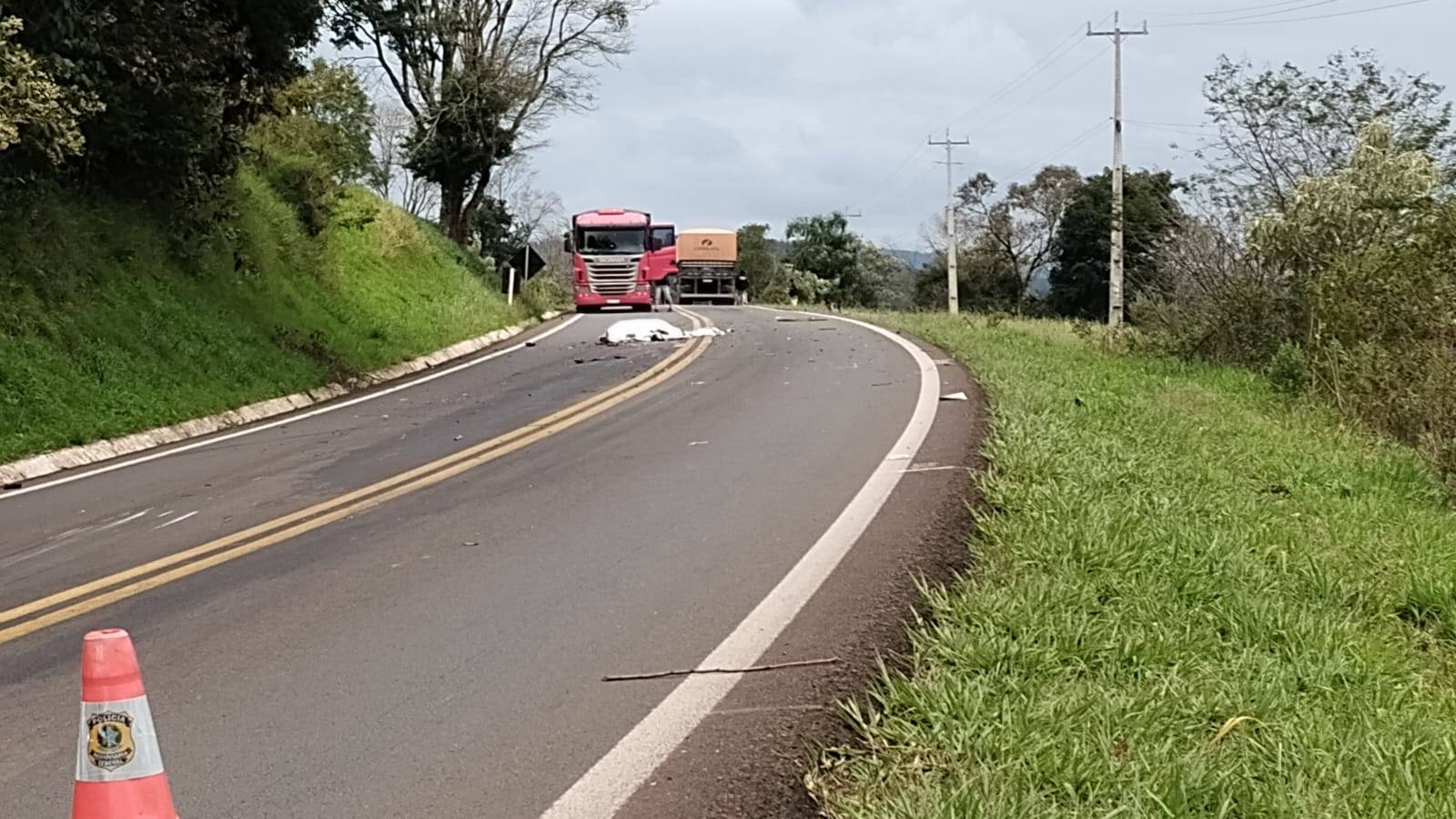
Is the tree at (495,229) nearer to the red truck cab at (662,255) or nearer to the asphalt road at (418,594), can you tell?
the red truck cab at (662,255)

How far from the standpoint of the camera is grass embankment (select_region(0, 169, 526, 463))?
42.9 ft

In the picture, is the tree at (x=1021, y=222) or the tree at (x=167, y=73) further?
the tree at (x=1021, y=222)

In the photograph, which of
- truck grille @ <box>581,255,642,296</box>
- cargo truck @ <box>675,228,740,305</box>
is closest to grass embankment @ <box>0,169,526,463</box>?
truck grille @ <box>581,255,642,296</box>

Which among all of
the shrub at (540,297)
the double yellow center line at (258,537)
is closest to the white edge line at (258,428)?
the double yellow center line at (258,537)

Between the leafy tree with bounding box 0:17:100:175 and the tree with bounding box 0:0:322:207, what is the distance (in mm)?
534

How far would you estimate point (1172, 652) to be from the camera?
5.05 metres

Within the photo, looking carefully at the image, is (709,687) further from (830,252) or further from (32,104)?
(830,252)

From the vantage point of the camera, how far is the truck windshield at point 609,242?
3709 cm

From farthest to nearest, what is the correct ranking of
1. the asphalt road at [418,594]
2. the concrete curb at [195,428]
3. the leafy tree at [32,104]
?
1. the concrete curb at [195,428]
2. the leafy tree at [32,104]
3. the asphalt road at [418,594]

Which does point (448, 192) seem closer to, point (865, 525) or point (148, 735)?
point (865, 525)

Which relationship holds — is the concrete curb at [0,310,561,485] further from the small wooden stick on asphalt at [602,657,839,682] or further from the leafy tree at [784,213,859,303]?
the leafy tree at [784,213,859,303]

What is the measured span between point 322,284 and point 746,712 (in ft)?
61.5

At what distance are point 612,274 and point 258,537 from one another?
1166 inches

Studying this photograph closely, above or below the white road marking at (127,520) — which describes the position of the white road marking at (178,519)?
above
